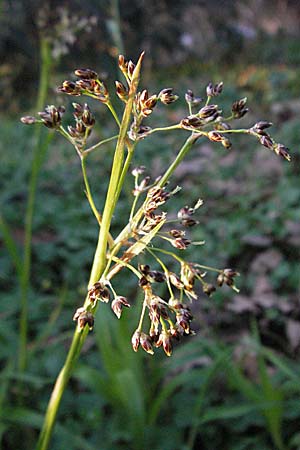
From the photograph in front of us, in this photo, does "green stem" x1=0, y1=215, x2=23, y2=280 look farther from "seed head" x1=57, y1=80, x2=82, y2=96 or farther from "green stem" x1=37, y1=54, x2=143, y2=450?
"seed head" x1=57, y1=80, x2=82, y2=96

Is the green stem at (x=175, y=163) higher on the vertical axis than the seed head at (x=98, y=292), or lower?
higher

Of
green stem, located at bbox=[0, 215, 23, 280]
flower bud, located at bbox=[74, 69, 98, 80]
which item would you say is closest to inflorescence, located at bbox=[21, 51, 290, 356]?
flower bud, located at bbox=[74, 69, 98, 80]

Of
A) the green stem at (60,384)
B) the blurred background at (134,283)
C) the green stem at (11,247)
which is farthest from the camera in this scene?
the blurred background at (134,283)

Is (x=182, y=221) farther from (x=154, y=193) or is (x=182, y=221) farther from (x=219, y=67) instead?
(x=219, y=67)

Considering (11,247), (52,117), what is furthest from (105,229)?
(11,247)

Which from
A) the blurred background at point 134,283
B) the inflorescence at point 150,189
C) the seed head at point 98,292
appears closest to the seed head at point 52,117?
the inflorescence at point 150,189

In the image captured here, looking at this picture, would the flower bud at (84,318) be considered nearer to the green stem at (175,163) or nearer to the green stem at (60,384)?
the green stem at (60,384)

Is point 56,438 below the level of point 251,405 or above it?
above

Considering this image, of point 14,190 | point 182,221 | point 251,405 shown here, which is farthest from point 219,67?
point 182,221
